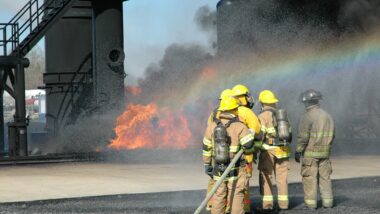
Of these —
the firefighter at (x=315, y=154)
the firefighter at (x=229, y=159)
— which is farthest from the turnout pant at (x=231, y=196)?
the firefighter at (x=315, y=154)

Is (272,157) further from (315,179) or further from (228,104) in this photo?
(228,104)

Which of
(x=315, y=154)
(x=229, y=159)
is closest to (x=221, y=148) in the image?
(x=229, y=159)

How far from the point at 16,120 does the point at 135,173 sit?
18.3 ft

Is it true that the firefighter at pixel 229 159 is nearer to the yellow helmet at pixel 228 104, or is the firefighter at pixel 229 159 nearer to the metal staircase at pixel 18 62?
the yellow helmet at pixel 228 104

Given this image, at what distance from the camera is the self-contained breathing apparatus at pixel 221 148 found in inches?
289

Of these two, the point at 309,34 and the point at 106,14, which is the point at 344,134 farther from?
the point at 106,14

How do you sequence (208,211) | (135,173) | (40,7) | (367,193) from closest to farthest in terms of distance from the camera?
1. (208,211)
2. (367,193)
3. (135,173)
4. (40,7)

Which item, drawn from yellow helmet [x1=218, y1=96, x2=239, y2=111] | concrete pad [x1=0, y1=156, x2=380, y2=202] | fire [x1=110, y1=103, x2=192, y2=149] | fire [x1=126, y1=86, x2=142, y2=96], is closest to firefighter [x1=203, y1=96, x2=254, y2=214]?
yellow helmet [x1=218, y1=96, x2=239, y2=111]

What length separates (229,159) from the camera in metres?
7.50

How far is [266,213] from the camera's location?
30.0ft

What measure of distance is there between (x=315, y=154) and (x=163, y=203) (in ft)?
8.32

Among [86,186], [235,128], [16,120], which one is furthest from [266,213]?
[16,120]

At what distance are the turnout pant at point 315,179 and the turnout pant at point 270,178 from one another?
320 mm

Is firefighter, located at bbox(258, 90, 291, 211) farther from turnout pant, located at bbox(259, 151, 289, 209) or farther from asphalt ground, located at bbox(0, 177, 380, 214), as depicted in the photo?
asphalt ground, located at bbox(0, 177, 380, 214)
